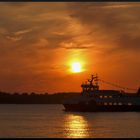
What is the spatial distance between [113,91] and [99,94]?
5.83 feet

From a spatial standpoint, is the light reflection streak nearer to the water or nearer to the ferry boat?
the water

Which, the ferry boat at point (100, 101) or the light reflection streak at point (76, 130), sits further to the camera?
the ferry boat at point (100, 101)

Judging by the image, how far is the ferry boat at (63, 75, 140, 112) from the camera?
121 feet

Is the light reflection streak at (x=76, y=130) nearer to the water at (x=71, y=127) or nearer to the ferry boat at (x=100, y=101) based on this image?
the water at (x=71, y=127)

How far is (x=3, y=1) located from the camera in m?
2.60

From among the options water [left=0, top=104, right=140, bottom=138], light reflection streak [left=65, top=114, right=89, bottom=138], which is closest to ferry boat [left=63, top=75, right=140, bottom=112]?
water [left=0, top=104, right=140, bottom=138]

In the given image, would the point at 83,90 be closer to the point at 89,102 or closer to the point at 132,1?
the point at 89,102

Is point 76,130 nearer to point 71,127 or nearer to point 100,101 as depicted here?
point 71,127

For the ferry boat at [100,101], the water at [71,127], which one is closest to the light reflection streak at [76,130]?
the water at [71,127]

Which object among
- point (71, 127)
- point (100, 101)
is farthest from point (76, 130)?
point (100, 101)

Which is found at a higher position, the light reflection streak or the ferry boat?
the light reflection streak

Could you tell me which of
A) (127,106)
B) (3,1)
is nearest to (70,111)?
(127,106)

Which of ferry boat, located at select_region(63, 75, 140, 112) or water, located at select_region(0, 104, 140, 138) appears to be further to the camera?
ferry boat, located at select_region(63, 75, 140, 112)

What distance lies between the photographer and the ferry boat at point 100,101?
36.9 meters
